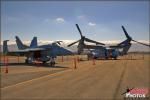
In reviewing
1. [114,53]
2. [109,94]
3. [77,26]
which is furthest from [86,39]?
[109,94]

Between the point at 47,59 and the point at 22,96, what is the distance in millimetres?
27437

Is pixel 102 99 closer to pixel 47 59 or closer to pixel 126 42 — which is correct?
pixel 47 59

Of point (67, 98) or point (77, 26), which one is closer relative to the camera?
point (67, 98)

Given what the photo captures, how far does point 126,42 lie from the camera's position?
69375 millimetres

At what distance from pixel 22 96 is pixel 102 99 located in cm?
328

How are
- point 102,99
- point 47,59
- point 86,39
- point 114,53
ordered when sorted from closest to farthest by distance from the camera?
point 102,99
point 47,59
point 114,53
point 86,39

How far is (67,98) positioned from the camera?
413 inches

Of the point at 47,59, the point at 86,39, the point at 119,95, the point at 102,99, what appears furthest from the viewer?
the point at 86,39

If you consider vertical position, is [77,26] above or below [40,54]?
above

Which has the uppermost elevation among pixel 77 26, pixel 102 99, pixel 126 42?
pixel 77 26

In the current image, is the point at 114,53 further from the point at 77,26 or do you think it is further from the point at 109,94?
the point at 109,94

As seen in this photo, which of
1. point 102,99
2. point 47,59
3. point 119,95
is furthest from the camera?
point 47,59

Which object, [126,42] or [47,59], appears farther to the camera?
[126,42]

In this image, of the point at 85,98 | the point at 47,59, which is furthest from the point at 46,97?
the point at 47,59
